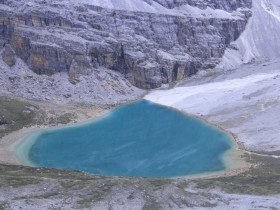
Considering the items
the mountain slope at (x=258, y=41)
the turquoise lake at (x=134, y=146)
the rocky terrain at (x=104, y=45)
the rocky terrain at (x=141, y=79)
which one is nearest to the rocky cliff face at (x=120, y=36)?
the rocky terrain at (x=104, y=45)

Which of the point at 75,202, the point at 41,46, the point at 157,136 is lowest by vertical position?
the point at 157,136

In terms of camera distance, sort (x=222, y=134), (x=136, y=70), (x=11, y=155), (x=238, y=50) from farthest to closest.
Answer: (x=238, y=50)
(x=136, y=70)
(x=222, y=134)
(x=11, y=155)

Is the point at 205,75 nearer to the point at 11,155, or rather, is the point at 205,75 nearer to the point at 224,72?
the point at 224,72

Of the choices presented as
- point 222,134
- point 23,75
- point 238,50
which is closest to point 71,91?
point 23,75

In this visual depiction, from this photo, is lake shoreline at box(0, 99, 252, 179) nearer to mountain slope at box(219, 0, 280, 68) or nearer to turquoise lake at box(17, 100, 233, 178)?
turquoise lake at box(17, 100, 233, 178)

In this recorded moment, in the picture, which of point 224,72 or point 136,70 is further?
point 224,72

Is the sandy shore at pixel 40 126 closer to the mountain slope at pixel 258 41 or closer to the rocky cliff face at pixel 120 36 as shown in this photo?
the rocky cliff face at pixel 120 36
